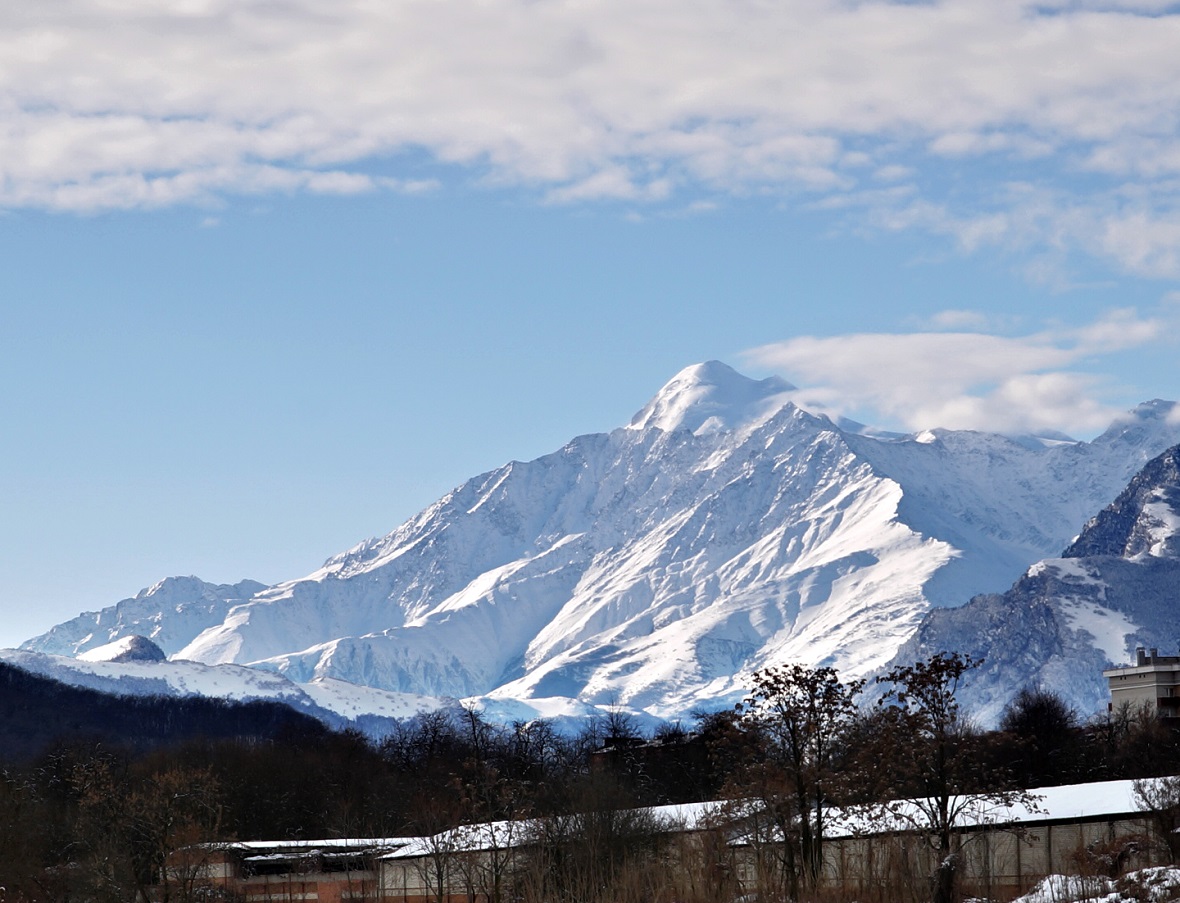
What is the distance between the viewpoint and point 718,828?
55312 mm

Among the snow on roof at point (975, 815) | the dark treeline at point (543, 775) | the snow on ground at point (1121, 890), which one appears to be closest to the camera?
the snow on ground at point (1121, 890)

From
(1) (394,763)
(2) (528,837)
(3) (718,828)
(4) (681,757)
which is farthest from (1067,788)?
(1) (394,763)

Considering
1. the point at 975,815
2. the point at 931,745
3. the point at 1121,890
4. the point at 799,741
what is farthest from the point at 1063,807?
the point at 1121,890

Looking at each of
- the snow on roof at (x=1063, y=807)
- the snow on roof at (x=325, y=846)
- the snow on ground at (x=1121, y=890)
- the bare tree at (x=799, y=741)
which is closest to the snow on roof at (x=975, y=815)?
the snow on roof at (x=1063, y=807)

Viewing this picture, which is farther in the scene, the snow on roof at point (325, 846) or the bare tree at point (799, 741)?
the snow on roof at point (325, 846)

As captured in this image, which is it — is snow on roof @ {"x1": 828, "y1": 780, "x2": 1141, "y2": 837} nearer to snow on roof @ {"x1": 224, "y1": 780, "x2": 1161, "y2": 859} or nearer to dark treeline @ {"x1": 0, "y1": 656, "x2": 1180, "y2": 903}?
snow on roof @ {"x1": 224, "y1": 780, "x2": 1161, "y2": 859}

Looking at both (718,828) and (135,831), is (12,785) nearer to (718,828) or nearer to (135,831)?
(135,831)

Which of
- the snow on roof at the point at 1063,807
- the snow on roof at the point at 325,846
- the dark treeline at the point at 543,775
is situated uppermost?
the dark treeline at the point at 543,775

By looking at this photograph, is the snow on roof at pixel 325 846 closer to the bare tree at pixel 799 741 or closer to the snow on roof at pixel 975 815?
the snow on roof at pixel 975 815

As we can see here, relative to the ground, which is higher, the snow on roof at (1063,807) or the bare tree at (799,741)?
the bare tree at (799,741)

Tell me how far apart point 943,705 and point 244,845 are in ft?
192

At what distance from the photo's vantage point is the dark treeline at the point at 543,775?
54.1m

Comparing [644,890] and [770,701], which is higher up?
[770,701]

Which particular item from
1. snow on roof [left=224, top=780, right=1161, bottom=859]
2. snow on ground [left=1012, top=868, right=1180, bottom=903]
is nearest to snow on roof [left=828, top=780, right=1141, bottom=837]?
snow on roof [left=224, top=780, right=1161, bottom=859]
